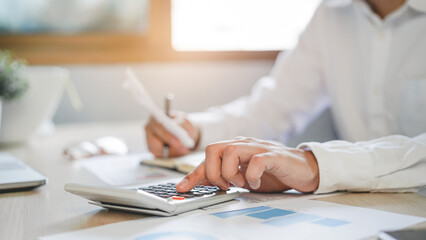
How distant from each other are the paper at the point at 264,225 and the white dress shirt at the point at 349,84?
0.22 meters

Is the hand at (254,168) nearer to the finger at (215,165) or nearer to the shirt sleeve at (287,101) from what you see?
the finger at (215,165)

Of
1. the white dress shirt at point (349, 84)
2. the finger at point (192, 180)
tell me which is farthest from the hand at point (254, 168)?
the white dress shirt at point (349, 84)

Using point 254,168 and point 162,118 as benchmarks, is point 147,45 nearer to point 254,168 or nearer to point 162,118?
point 162,118

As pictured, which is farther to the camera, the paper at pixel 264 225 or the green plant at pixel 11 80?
the green plant at pixel 11 80

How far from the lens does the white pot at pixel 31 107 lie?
142 centimetres

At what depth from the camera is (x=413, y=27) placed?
3.81 feet

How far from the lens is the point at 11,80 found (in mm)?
1335

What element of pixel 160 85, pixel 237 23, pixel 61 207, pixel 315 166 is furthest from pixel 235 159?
pixel 237 23

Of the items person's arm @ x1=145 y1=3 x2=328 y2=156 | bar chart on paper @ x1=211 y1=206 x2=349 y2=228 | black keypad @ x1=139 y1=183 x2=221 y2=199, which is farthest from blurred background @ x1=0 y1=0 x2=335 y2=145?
bar chart on paper @ x1=211 y1=206 x2=349 y2=228

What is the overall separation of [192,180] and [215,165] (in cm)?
4

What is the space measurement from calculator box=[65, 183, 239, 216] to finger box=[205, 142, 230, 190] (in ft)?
0.05

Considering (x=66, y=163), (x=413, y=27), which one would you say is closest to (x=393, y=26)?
(x=413, y=27)

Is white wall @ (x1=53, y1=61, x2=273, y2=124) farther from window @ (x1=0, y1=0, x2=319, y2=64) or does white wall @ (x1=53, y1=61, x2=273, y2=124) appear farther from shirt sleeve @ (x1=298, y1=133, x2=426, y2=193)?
shirt sleeve @ (x1=298, y1=133, x2=426, y2=193)

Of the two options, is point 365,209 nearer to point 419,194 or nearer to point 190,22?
point 419,194
